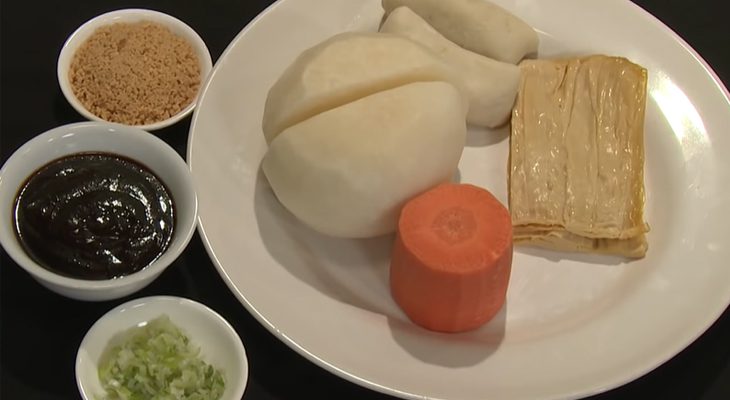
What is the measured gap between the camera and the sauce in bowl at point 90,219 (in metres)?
1.47

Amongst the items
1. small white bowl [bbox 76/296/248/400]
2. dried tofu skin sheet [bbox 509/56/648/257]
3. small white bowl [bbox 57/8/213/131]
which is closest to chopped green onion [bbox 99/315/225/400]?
small white bowl [bbox 76/296/248/400]

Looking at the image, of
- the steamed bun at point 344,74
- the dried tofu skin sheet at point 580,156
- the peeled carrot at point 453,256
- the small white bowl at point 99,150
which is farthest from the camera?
the dried tofu skin sheet at point 580,156

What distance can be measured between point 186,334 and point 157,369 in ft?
0.35

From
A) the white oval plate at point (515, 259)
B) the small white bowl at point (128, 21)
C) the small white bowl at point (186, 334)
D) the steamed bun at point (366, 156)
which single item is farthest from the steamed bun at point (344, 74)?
the small white bowl at point (186, 334)

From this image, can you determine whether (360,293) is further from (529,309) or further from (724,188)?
(724,188)

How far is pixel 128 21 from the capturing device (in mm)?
2014

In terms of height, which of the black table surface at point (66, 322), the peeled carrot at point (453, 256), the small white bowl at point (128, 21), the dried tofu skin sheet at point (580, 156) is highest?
the dried tofu skin sheet at point (580, 156)

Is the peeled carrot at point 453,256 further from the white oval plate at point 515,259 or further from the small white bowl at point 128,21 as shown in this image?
the small white bowl at point 128,21

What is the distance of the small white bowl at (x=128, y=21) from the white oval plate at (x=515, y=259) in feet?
0.39

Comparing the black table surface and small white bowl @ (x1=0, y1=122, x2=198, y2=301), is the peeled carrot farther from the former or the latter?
small white bowl @ (x1=0, y1=122, x2=198, y2=301)

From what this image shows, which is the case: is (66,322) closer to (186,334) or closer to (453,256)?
(186,334)

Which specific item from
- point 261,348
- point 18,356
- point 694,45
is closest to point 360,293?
point 261,348

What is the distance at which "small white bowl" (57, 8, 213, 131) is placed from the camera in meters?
1.86

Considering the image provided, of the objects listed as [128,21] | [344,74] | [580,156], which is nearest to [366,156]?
[344,74]
